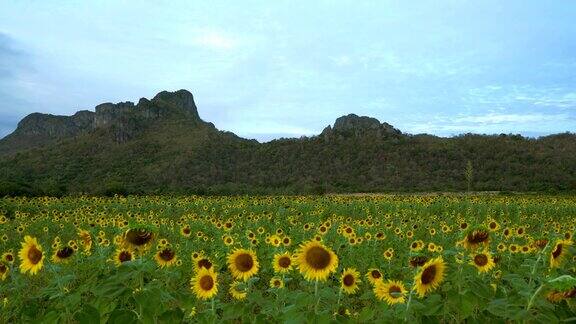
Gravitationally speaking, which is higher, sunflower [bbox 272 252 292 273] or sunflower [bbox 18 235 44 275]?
sunflower [bbox 18 235 44 275]

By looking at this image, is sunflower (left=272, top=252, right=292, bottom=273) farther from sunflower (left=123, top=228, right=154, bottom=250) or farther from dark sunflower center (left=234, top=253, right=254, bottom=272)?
sunflower (left=123, top=228, right=154, bottom=250)

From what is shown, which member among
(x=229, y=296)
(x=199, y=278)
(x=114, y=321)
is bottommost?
(x=229, y=296)

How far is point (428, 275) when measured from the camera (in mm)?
2854

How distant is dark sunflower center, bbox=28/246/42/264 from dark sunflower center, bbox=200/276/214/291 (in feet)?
4.31

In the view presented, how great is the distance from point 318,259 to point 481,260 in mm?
1872

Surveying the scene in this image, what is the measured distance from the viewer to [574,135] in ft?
283

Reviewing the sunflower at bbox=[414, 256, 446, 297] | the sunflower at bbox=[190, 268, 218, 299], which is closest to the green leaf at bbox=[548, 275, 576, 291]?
the sunflower at bbox=[414, 256, 446, 297]

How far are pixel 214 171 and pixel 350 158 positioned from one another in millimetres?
19952

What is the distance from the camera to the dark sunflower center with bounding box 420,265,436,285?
2820 millimetres

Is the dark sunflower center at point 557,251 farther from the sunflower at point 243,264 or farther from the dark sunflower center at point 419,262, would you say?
the sunflower at point 243,264

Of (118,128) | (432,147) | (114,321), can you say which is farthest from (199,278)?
(118,128)

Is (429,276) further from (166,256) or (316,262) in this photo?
(166,256)

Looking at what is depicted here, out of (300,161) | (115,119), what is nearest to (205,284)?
(300,161)

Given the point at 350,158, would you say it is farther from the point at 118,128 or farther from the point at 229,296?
the point at 229,296
